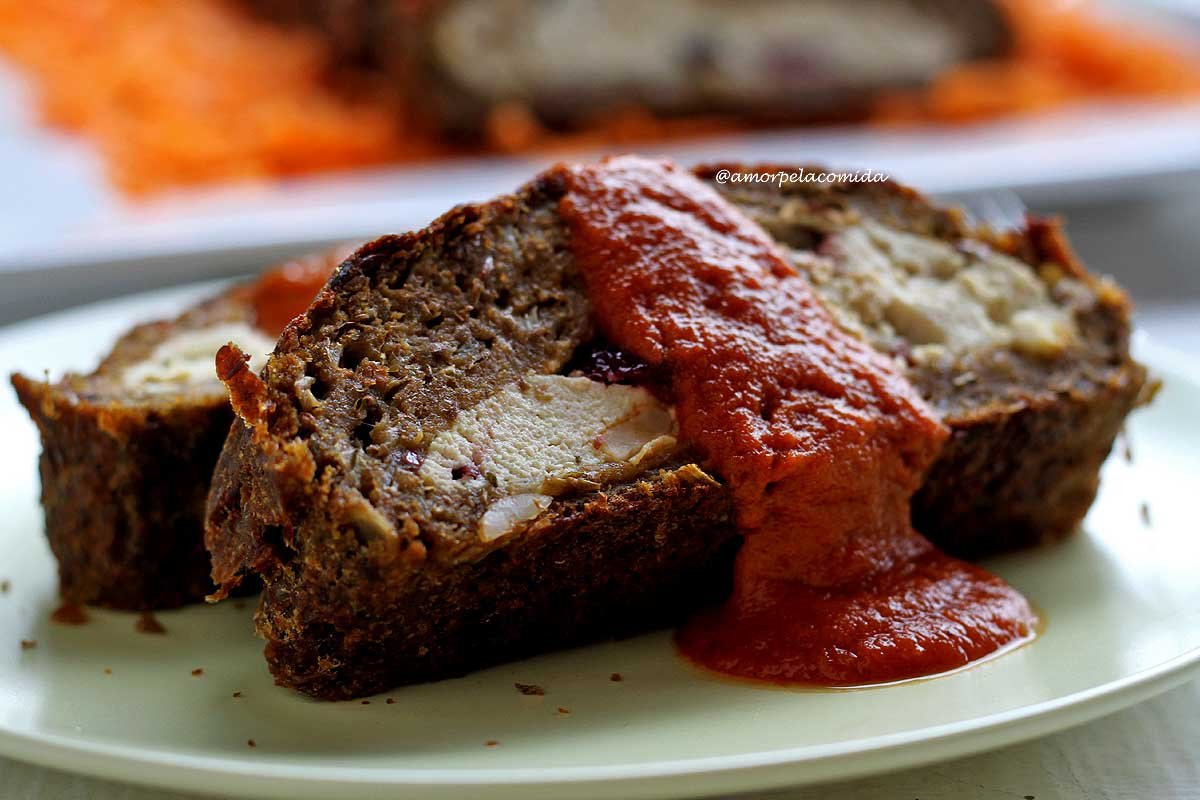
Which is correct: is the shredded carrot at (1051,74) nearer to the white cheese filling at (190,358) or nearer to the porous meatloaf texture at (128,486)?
the white cheese filling at (190,358)

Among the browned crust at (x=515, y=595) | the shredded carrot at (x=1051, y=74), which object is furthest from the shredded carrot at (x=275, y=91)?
the browned crust at (x=515, y=595)

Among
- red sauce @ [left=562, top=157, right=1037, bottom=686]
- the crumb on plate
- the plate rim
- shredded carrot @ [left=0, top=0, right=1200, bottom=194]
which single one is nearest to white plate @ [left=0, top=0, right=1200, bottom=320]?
shredded carrot @ [left=0, top=0, right=1200, bottom=194]

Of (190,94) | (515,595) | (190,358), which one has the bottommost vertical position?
(515,595)

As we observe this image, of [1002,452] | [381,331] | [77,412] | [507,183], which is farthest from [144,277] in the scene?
[1002,452]

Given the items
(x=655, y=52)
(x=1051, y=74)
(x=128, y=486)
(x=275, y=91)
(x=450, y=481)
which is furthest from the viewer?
(x=1051, y=74)

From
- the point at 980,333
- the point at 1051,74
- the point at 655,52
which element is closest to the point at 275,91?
the point at 655,52

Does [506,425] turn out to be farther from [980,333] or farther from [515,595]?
[980,333]
